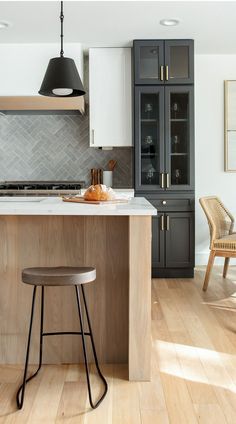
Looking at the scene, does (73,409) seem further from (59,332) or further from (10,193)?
(10,193)

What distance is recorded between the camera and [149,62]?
499 centimetres

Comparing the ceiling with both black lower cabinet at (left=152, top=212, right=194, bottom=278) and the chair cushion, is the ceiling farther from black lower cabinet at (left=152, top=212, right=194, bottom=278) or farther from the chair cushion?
the chair cushion

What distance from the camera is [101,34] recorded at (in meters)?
4.74

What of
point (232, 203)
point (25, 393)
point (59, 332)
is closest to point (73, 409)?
point (25, 393)

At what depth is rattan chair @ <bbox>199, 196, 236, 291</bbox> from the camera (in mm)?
4379

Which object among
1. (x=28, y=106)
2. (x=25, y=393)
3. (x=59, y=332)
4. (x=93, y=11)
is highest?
(x=93, y=11)

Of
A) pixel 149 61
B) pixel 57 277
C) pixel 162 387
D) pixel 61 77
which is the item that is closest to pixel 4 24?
pixel 149 61

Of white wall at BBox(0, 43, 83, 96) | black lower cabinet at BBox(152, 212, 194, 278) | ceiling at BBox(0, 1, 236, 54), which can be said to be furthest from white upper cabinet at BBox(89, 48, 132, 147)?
black lower cabinet at BBox(152, 212, 194, 278)

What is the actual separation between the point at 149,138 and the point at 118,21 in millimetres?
1180

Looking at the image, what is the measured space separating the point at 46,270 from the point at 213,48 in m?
3.77

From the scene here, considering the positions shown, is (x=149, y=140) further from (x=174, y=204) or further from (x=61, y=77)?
(x=61, y=77)

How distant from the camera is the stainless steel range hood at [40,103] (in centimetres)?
487

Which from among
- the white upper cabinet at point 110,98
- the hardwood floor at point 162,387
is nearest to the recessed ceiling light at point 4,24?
the white upper cabinet at point 110,98

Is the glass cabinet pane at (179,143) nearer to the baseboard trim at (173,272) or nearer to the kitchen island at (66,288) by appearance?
the baseboard trim at (173,272)
